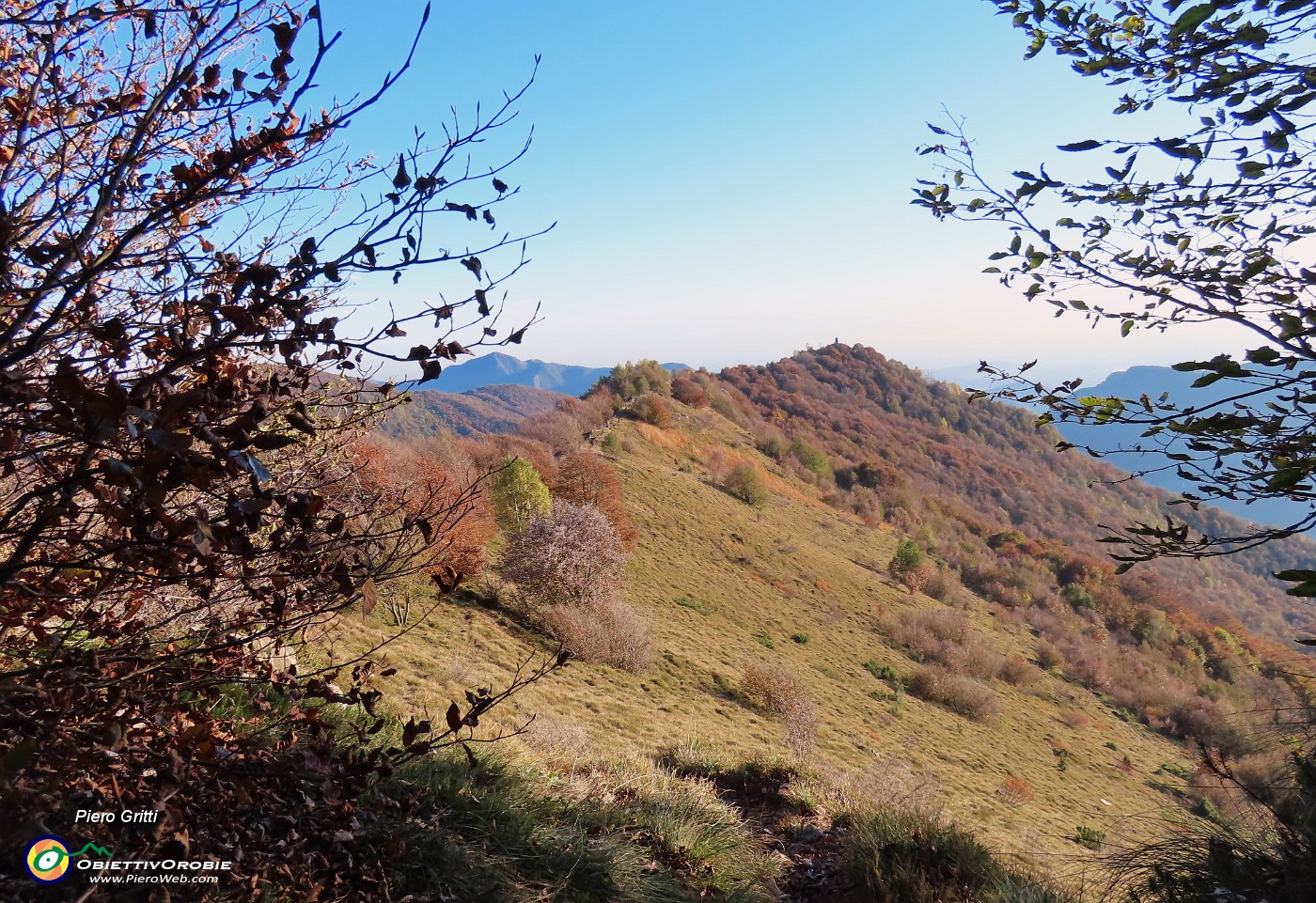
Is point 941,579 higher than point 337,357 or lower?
lower

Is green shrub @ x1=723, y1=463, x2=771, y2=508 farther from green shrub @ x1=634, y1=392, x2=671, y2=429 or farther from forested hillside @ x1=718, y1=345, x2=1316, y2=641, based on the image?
forested hillside @ x1=718, y1=345, x2=1316, y2=641

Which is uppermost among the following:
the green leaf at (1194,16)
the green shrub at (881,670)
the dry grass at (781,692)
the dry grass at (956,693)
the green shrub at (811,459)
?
the green leaf at (1194,16)

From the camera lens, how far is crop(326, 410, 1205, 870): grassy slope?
1181cm

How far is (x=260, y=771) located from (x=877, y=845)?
4802mm

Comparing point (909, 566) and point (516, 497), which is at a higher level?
point (516, 497)

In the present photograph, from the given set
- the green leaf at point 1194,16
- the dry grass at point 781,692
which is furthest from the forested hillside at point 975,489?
the green leaf at point 1194,16

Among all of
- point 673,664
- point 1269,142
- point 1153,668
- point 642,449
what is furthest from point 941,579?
point 1269,142

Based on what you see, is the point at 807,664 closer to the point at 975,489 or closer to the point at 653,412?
the point at 653,412

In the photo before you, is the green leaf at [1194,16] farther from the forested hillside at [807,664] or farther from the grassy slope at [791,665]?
the grassy slope at [791,665]

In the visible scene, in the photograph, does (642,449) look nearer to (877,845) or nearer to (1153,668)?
(1153,668)

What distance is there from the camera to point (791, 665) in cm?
2112

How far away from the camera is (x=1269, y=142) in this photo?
6.53 feet

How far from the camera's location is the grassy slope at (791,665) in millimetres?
11812

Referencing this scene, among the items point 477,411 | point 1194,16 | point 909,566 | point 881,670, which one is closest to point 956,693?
point 881,670
